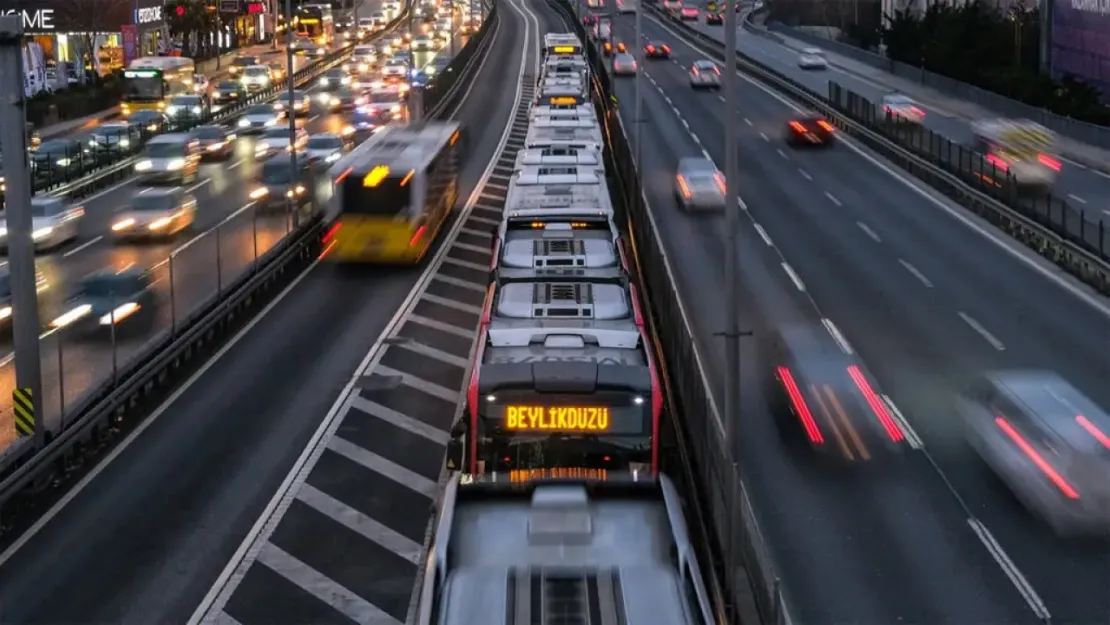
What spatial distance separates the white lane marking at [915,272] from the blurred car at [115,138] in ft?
117

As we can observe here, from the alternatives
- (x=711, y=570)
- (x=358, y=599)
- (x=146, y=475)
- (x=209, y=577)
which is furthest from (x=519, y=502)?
(x=146, y=475)

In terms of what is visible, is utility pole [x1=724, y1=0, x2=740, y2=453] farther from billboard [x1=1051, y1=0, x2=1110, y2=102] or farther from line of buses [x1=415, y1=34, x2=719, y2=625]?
billboard [x1=1051, y1=0, x2=1110, y2=102]

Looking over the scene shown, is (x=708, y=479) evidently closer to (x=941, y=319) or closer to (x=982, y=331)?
(x=982, y=331)

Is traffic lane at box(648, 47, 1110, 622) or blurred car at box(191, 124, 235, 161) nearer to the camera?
traffic lane at box(648, 47, 1110, 622)

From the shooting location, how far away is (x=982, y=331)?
99.7 ft

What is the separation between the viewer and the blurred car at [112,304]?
27.9m

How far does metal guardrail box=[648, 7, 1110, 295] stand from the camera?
36906mm

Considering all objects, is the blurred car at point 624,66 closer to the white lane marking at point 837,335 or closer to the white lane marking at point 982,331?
the white lane marking at point 982,331

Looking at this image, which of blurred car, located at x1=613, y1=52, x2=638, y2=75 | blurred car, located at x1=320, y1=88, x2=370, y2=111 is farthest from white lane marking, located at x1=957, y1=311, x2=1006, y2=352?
blurred car, located at x1=613, y1=52, x2=638, y2=75

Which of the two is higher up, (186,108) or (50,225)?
(186,108)

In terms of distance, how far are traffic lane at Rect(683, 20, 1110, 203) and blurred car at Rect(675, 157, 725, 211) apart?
11.4 meters

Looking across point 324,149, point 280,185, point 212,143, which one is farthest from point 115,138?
point 280,185

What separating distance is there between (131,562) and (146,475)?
11.8 ft

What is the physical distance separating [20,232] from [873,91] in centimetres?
7332
